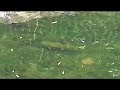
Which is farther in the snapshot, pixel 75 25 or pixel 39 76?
pixel 75 25

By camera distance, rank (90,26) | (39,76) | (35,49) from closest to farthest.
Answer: (39,76), (35,49), (90,26)

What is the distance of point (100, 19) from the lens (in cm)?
289

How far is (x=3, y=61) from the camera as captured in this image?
87.5 inches

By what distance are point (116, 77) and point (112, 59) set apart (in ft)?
1.13

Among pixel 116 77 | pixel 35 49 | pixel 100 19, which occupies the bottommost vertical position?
pixel 116 77

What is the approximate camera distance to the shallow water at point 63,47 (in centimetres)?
208

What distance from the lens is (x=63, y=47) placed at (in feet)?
8.08

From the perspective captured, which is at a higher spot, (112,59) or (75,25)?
(75,25)

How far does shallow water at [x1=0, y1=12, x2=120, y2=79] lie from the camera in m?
2.08
